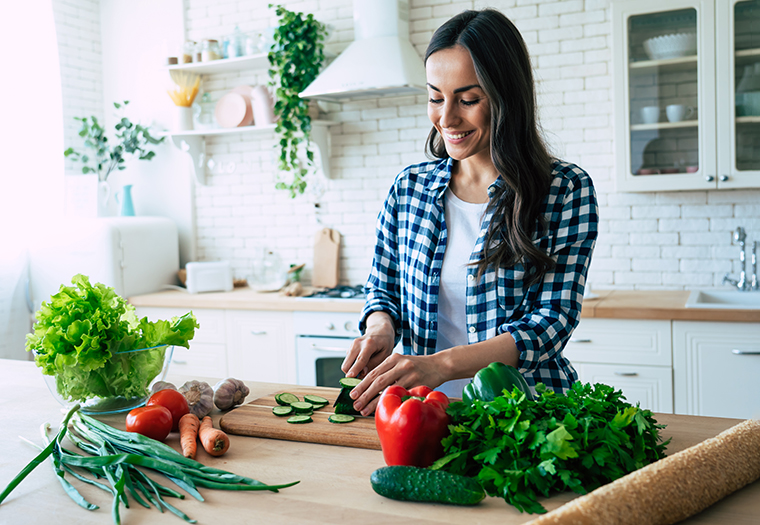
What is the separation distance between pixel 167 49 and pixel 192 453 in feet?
11.8

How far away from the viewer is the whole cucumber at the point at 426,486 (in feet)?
3.40

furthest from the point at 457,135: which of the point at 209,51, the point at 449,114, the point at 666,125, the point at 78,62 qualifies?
the point at 78,62

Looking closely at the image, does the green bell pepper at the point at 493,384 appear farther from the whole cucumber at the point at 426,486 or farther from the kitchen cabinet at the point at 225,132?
the kitchen cabinet at the point at 225,132

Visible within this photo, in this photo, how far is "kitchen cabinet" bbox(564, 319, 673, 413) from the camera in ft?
9.60

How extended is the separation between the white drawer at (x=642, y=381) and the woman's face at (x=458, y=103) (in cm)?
168

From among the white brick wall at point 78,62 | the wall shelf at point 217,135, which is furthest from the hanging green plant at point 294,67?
the white brick wall at point 78,62

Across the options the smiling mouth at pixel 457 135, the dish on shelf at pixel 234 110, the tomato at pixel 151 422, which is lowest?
the tomato at pixel 151 422

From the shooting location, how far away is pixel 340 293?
12.2 ft

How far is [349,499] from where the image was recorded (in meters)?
1.09

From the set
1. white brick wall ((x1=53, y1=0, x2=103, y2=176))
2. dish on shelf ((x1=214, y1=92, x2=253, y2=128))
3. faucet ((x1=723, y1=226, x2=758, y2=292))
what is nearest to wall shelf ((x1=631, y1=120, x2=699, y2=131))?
faucet ((x1=723, y1=226, x2=758, y2=292))

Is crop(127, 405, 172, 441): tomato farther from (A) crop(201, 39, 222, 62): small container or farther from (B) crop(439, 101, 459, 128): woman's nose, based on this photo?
(A) crop(201, 39, 222, 62): small container

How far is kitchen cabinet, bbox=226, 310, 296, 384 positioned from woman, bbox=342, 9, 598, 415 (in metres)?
1.89

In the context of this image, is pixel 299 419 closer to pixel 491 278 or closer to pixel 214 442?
pixel 214 442

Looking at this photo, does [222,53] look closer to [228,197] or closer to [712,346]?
[228,197]
